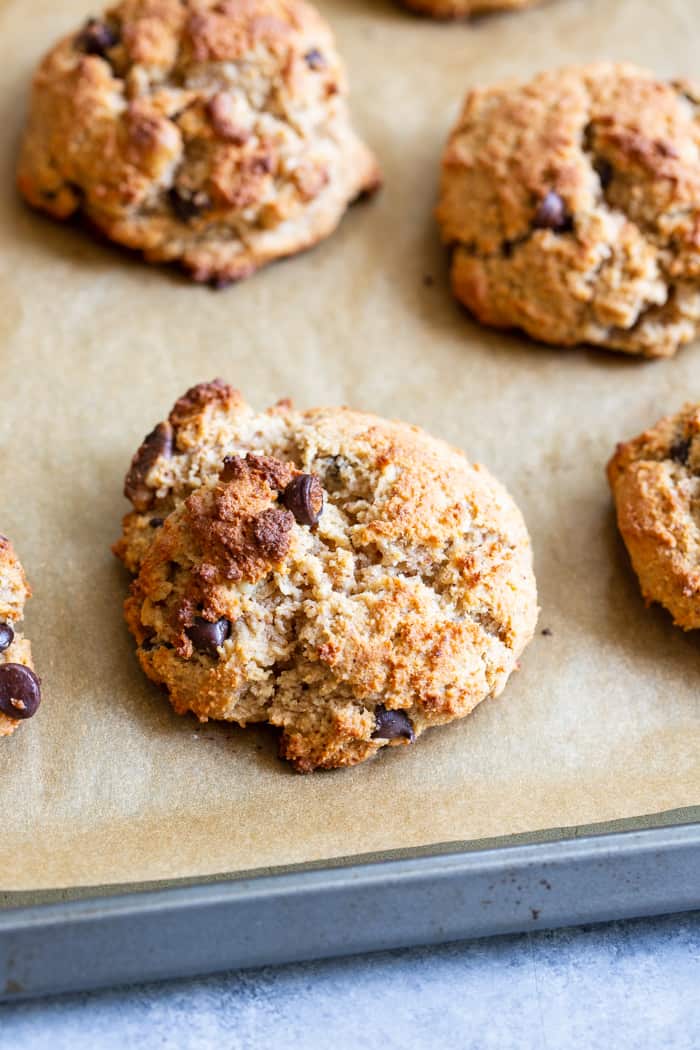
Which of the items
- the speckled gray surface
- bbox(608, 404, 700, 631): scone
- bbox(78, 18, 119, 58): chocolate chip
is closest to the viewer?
the speckled gray surface

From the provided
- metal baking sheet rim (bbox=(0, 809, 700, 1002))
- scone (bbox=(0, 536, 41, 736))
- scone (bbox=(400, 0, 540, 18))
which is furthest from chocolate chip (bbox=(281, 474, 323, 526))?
scone (bbox=(400, 0, 540, 18))

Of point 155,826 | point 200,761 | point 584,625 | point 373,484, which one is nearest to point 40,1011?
point 155,826

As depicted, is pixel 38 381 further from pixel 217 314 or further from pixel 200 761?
pixel 200 761

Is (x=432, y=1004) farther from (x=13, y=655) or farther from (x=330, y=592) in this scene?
(x=13, y=655)

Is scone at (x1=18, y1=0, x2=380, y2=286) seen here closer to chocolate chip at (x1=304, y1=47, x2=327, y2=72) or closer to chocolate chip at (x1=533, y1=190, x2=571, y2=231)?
chocolate chip at (x1=304, y1=47, x2=327, y2=72)

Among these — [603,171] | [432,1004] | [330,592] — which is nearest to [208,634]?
[330,592]

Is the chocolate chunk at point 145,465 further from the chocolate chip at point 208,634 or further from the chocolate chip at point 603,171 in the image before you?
the chocolate chip at point 603,171
